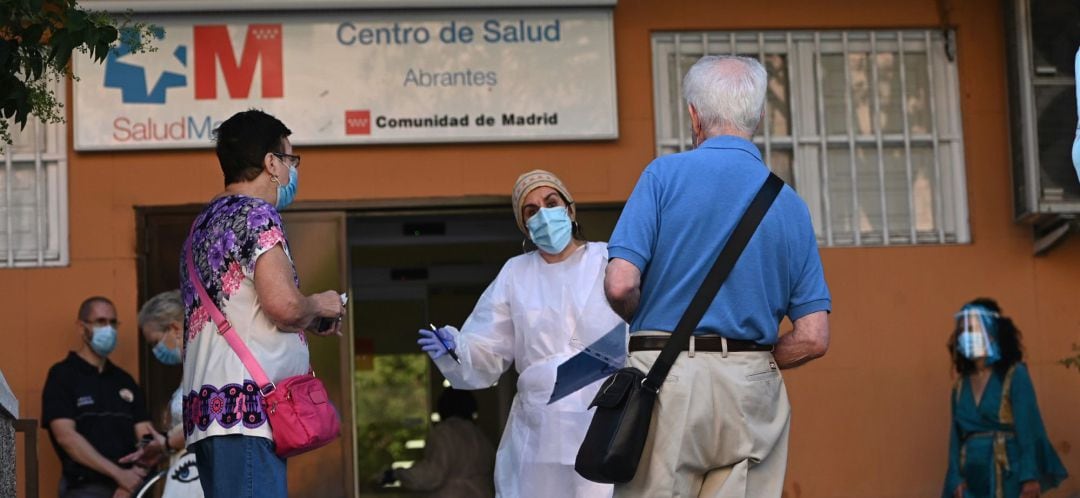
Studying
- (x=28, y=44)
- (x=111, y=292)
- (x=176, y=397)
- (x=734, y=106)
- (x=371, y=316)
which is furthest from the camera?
(x=371, y=316)

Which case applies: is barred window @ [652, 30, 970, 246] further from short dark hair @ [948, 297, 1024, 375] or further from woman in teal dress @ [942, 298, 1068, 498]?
woman in teal dress @ [942, 298, 1068, 498]

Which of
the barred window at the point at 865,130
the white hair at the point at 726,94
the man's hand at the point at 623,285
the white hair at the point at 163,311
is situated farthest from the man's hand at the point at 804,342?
the barred window at the point at 865,130

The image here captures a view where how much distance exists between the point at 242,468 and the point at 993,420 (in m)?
5.45

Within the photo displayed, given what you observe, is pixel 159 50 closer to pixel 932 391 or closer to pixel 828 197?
pixel 828 197

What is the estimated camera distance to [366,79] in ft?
32.7

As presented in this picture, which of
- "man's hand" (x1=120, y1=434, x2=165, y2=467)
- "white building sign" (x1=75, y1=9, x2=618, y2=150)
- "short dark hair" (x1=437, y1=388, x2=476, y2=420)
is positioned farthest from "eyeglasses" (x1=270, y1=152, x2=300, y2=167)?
"short dark hair" (x1=437, y1=388, x2=476, y2=420)

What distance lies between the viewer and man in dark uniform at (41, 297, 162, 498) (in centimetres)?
902

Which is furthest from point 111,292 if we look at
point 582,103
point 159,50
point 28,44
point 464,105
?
point 28,44

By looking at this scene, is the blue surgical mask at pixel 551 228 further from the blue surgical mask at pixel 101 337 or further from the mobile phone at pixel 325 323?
the blue surgical mask at pixel 101 337

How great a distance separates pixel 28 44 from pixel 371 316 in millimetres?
8418

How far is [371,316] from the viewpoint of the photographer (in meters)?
14.4

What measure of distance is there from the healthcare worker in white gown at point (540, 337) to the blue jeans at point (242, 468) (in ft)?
6.24

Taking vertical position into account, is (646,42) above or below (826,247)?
above

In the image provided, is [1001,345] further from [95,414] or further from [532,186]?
[95,414]
